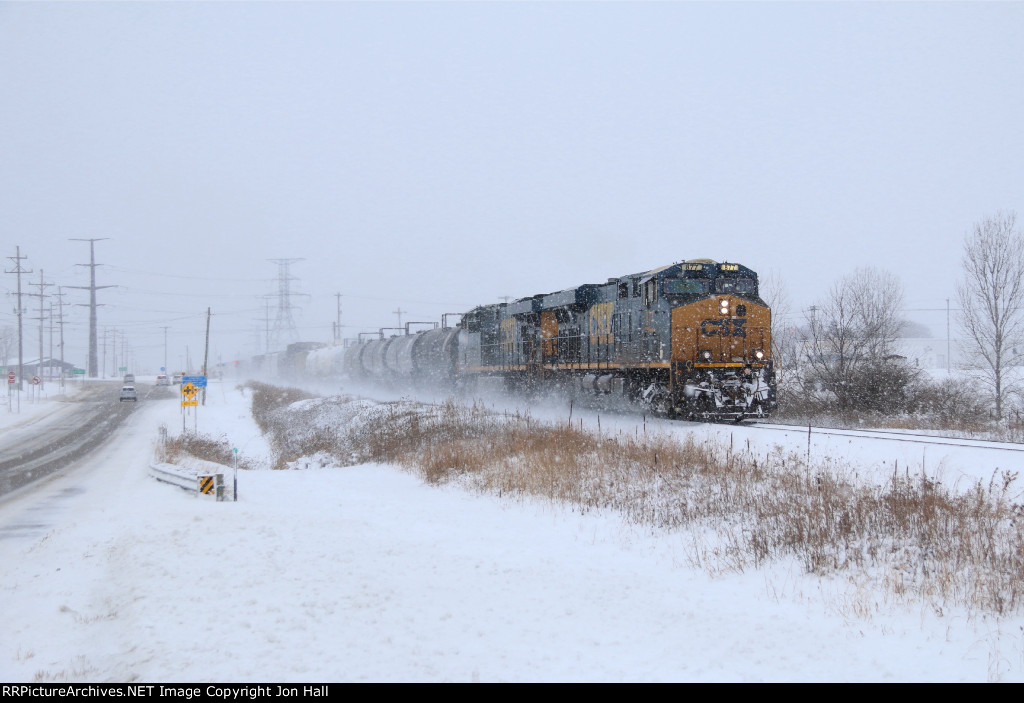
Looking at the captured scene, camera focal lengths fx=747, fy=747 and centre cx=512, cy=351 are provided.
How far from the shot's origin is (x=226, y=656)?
20.8 feet

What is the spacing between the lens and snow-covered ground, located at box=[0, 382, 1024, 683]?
5992 mm

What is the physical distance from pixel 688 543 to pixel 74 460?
2102 cm

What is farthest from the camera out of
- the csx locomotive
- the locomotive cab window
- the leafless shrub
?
the leafless shrub

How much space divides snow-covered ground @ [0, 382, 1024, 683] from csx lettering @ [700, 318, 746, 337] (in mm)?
5747

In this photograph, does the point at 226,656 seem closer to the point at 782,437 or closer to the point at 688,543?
the point at 688,543

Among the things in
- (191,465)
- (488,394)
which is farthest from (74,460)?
(488,394)

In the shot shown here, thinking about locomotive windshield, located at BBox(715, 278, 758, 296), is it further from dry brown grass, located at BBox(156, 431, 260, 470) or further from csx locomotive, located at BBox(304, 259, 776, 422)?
dry brown grass, located at BBox(156, 431, 260, 470)

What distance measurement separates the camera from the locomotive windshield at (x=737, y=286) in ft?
60.8

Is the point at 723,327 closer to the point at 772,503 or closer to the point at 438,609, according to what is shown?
the point at 772,503

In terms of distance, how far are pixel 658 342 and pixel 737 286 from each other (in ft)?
8.45

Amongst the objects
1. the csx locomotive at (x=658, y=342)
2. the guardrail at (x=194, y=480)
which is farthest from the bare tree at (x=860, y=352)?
the guardrail at (x=194, y=480)

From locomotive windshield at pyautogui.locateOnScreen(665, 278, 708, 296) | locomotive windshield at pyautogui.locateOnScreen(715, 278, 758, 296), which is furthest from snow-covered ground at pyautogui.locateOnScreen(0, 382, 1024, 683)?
locomotive windshield at pyautogui.locateOnScreen(715, 278, 758, 296)

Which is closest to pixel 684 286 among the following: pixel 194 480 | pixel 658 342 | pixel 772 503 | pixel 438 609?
pixel 658 342

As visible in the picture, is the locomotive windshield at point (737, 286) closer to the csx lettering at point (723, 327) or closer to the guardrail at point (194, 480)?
the csx lettering at point (723, 327)
